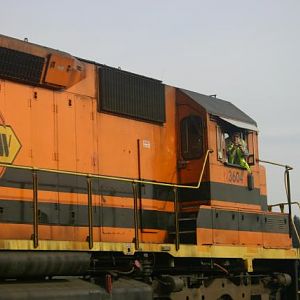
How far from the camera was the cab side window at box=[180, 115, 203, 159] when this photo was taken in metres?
10.2

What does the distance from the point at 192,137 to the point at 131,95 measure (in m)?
1.33

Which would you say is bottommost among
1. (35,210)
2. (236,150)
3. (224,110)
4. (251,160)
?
(35,210)

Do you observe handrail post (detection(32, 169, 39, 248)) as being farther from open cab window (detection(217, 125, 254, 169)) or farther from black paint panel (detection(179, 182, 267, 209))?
open cab window (detection(217, 125, 254, 169))

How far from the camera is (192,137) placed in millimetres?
10383

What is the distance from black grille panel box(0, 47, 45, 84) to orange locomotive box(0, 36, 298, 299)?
0.6 inches

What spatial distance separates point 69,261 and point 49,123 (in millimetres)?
2125

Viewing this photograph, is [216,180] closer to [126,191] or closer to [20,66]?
[126,191]

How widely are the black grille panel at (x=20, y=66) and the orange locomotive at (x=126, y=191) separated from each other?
0.01 metres

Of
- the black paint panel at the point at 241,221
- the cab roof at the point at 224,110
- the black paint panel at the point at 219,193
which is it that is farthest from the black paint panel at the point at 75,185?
the cab roof at the point at 224,110

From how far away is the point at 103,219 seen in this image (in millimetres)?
8844

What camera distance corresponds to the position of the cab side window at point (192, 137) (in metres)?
10.2

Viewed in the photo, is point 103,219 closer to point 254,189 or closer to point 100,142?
point 100,142

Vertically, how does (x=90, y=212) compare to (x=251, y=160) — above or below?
below

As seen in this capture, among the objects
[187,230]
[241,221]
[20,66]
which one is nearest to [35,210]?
[20,66]
